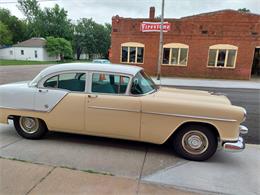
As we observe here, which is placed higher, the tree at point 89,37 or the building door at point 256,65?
the tree at point 89,37

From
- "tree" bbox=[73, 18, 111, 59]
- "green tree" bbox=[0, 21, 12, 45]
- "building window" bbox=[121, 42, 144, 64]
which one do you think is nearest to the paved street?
"building window" bbox=[121, 42, 144, 64]

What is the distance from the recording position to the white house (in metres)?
46.4

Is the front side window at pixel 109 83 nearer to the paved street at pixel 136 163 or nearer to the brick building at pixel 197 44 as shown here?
the paved street at pixel 136 163

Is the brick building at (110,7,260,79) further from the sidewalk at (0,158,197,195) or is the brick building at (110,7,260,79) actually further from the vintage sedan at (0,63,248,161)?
the sidewalk at (0,158,197,195)

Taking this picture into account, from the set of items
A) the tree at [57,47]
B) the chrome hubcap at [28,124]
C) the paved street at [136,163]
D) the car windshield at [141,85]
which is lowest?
the paved street at [136,163]

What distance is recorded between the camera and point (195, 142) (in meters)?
3.65

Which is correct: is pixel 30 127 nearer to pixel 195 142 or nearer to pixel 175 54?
pixel 195 142

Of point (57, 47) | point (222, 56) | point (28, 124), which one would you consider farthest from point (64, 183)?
point (57, 47)

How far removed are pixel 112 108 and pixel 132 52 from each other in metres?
16.8

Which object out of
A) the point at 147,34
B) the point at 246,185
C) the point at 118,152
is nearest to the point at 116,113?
the point at 118,152

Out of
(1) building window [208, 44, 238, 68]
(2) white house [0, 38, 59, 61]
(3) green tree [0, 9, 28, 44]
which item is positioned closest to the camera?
(1) building window [208, 44, 238, 68]

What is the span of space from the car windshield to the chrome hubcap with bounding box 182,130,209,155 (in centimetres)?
109

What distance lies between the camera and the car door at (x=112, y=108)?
12.1ft

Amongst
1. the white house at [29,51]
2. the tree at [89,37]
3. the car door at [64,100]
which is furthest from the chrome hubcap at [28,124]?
the tree at [89,37]
